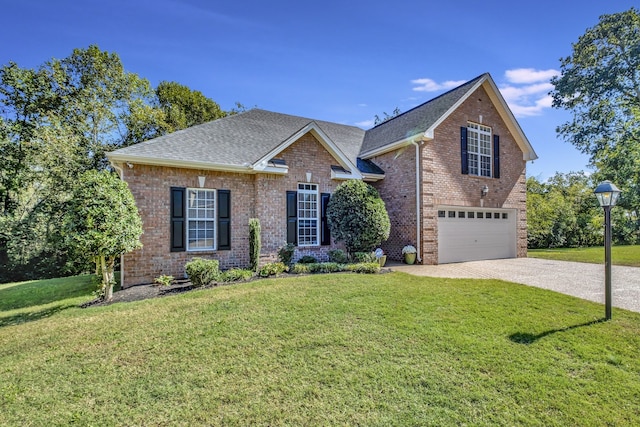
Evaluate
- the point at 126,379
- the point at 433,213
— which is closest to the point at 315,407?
the point at 126,379

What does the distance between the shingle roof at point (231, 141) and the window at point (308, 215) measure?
2.10 m

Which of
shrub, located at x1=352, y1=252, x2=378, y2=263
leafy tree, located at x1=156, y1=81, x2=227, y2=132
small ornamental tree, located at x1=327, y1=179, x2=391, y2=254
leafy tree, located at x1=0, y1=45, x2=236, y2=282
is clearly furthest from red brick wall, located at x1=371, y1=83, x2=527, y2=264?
leafy tree, located at x1=156, y1=81, x2=227, y2=132

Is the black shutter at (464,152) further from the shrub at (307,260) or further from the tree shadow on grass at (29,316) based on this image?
the tree shadow on grass at (29,316)

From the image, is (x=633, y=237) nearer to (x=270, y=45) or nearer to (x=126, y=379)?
(x=270, y=45)

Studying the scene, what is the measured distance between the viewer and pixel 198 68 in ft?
39.8

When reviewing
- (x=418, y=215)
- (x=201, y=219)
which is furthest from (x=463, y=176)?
(x=201, y=219)

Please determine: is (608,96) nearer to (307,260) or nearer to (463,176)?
(463,176)

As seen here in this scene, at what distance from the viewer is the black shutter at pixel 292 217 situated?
11.3 m

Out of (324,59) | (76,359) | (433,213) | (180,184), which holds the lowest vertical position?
(76,359)

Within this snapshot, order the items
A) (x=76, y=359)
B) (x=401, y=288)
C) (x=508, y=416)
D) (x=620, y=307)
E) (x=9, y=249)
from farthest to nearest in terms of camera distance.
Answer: (x=9, y=249)
(x=401, y=288)
(x=620, y=307)
(x=76, y=359)
(x=508, y=416)

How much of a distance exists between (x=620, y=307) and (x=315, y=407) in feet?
23.9

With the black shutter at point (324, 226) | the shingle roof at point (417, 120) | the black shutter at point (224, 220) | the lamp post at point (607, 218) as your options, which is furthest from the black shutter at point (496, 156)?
the black shutter at point (224, 220)

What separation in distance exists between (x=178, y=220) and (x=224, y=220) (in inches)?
57.3

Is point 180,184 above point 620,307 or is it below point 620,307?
above
